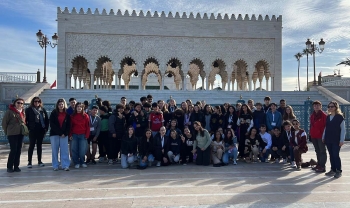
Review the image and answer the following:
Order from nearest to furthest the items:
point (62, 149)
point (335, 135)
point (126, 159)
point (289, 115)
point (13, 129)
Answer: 1. point (335, 135)
2. point (13, 129)
3. point (62, 149)
4. point (126, 159)
5. point (289, 115)

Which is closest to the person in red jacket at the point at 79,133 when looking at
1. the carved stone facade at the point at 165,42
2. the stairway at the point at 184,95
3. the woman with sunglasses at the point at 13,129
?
the woman with sunglasses at the point at 13,129

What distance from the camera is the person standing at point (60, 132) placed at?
18.1 ft

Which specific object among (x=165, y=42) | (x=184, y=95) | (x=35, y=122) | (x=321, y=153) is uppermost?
(x=165, y=42)

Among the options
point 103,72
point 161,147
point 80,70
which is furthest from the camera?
point 103,72

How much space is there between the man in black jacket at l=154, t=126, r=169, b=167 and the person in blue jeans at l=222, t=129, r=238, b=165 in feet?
3.98

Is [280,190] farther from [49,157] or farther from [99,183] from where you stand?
[49,157]

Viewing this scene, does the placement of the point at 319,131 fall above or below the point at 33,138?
above

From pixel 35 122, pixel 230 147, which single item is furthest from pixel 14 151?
pixel 230 147

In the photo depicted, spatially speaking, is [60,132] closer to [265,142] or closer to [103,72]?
[265,142]

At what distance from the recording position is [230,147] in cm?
622

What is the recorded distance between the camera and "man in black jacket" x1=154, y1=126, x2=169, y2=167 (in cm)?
592

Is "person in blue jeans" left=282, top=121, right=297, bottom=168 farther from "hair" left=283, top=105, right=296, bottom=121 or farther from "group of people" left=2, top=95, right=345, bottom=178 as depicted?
"hair" left=283, top=105, right=296, bottom=121

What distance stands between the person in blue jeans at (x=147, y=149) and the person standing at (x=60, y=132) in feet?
4.66

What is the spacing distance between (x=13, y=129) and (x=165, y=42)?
54.3 feet
